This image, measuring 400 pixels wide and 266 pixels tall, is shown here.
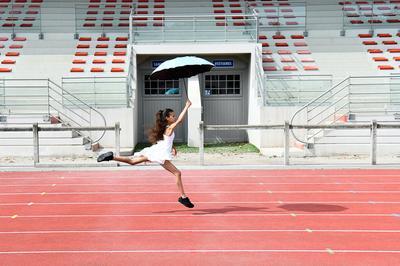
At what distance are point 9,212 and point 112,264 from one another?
405 centimetres

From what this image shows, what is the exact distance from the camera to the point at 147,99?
2481 centimetres

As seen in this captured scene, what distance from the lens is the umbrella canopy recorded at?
10.6 meters

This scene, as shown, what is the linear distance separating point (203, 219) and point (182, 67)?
303 cm

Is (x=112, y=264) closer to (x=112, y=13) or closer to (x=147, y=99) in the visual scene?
(x=147, y=99)

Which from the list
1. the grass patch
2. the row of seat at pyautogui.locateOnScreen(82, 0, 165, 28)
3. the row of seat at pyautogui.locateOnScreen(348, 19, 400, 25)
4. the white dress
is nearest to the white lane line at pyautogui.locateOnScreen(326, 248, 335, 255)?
the white dress

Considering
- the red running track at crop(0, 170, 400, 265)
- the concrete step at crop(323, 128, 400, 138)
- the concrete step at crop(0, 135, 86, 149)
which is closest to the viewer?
the red running track at crop(0, 170, 400, 265)

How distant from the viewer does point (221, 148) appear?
70.3 feet

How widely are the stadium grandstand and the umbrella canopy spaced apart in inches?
325

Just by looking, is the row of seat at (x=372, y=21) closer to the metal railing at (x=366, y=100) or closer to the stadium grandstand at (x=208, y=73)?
the stadium grandstand at (x=208, y=73)

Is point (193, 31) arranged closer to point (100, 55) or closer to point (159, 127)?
point (100, 55)

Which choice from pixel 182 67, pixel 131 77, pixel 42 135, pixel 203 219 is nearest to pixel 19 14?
pixel 131 77

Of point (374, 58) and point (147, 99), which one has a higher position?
point (374, 58)

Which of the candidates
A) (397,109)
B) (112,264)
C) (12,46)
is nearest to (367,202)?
(112,264)

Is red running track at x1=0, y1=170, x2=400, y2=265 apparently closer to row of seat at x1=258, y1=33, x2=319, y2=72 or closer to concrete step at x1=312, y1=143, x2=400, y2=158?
concrete step at x1=312, y1=143, x2=400, y2=158
